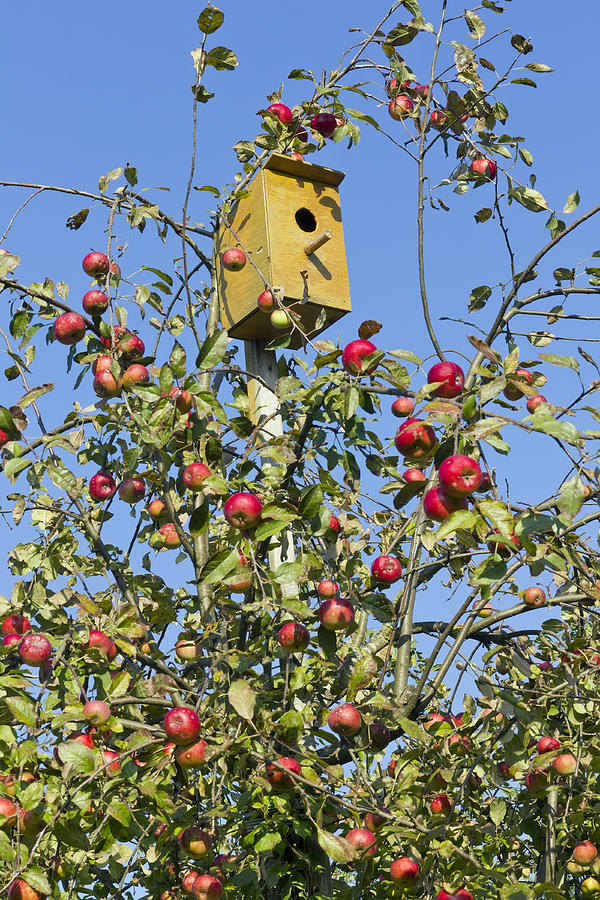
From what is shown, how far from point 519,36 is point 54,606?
7.59 feet

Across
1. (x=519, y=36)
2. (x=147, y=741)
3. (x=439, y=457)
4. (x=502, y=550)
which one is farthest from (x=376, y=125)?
(x=147, y=741)

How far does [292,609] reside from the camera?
2184mm

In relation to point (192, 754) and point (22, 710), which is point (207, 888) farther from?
point (22, 710)

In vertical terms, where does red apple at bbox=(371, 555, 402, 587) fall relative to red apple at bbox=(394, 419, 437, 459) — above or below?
above

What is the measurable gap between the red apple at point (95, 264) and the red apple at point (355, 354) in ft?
3.35

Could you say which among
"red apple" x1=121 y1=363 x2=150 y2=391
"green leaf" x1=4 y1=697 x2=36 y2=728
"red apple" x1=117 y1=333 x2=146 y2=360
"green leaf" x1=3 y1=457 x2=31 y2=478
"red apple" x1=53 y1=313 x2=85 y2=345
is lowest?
"green leaf" x1=4 y1=697 x2=36 y2=728

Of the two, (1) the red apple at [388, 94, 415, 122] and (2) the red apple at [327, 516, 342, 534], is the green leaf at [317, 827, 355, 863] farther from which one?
(1) the red apple at [388, 94, 415, 122]

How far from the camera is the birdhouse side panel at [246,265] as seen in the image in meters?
3.51

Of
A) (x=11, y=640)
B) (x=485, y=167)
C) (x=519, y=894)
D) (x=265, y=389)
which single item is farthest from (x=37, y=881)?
(x=485, y=167)

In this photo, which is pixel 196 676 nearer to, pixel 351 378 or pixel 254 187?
pixel 351 378

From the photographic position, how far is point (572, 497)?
177 cm

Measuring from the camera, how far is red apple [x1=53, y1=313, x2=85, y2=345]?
9.55 feet

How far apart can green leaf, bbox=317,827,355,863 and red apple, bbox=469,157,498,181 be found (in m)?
2.07

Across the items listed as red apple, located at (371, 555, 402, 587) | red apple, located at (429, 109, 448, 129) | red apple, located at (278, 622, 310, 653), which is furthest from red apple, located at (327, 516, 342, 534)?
red apple, located at (429, 109, 448, 129)
